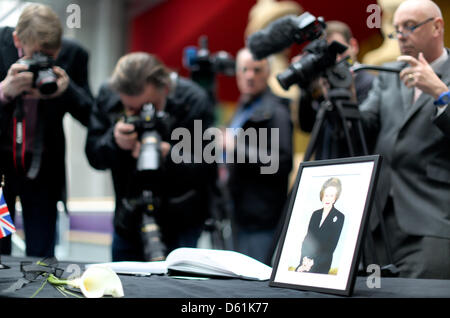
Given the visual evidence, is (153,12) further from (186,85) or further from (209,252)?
(209,252)

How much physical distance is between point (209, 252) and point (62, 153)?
0.96 m

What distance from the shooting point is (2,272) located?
41.8 inches

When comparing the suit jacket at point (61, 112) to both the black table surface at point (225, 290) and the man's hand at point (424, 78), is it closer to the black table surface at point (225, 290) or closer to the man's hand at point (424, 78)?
the black table surface at point (225, 290)

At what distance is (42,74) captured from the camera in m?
1.62

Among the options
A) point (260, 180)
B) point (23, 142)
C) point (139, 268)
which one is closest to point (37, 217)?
point (23, 142)

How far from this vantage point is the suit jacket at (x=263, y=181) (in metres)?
2.43

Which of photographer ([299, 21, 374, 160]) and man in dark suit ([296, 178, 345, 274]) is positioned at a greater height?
photographer ([299, 21, 374, 160])

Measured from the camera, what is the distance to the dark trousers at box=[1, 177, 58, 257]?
68.7 inches

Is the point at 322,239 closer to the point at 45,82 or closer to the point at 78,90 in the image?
the point at 45,82

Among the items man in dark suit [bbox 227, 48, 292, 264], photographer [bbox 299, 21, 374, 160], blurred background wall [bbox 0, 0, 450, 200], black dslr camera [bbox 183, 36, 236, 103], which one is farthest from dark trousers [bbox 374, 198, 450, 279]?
blurred background wall [bbox 0, 0, 450, 200]

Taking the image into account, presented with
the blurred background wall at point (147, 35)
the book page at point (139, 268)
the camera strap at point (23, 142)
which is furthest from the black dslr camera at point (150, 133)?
the blurred background wall at point (147, 35)

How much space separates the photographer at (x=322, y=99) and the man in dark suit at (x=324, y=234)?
72cm

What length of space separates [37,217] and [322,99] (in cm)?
101

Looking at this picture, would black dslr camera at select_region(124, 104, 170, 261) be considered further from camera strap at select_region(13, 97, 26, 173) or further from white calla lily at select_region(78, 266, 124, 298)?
white calla lily at select_region(78, 266, 124, 298)
